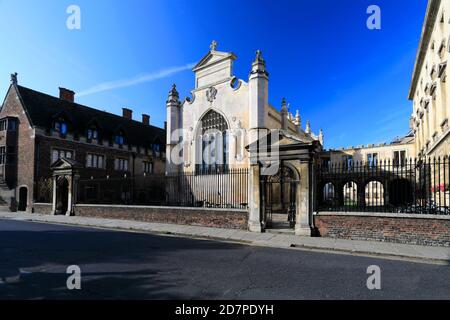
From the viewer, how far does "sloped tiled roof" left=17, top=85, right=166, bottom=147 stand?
28.7m

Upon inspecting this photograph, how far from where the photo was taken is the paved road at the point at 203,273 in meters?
5.18

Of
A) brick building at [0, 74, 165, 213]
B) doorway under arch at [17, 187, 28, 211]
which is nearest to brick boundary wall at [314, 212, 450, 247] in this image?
brick building at [0, 74, 165, 213]

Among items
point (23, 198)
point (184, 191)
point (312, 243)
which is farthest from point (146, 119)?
point (312, 243)

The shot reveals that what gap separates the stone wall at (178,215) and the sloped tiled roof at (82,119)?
14381mm

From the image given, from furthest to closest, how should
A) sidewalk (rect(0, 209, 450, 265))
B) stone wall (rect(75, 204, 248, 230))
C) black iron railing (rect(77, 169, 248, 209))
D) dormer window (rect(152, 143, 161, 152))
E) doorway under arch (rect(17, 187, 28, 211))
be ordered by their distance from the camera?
dormer window (rect(152, 143, 161, 152)), doorway under arch (rect(17, 187, 28, 211)), black iron railing (rect(77, 169, 248, 209)), stone wall (rect(75, 204, 248, 230)), sidewalk (rect(0, 209, 450, 265))

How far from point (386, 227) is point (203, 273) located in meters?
7.34

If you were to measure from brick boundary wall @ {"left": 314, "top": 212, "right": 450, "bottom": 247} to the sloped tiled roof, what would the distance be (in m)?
27.3

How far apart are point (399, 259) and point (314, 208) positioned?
403cm

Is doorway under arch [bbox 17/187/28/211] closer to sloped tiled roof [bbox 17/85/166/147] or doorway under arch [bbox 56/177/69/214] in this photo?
sloped tiled roof [bbox 17/85/166/147]

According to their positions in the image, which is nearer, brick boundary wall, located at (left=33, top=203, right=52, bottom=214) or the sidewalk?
the sidewalk

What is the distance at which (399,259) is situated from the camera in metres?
8.30

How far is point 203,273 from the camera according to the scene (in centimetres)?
642

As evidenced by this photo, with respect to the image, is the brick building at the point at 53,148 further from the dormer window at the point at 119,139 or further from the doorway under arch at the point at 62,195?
the doorway under arch at the point at 62,195
